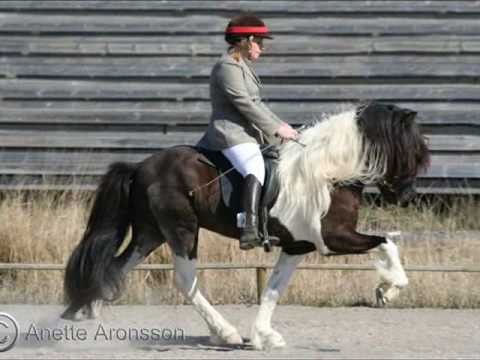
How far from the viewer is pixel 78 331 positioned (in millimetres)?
8594

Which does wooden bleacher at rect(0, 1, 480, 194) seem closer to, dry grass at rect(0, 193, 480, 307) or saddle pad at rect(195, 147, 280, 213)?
dry grass at rect(0, 193, 480, 307)

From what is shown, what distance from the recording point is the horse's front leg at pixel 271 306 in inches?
310

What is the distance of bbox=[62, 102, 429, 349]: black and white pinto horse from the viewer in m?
7.81

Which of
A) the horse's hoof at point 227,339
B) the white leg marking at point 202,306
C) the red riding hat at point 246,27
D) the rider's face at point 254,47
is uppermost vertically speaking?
the red riding hat at point 246,27

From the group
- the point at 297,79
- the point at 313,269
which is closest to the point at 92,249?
the point at 313,269

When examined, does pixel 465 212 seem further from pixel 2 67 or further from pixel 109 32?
pixel 2 67

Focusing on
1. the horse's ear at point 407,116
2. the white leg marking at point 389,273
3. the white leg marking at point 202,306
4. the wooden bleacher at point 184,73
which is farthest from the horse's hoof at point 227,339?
the wooden bleacher at point 184,73

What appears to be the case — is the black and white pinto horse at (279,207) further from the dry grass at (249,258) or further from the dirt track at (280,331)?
the dry grass at (249,258)

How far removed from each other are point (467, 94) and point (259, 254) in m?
2.97

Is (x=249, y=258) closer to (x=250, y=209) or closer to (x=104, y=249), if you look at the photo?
(x=104, y=249)

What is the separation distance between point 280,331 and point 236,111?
1633 millimetres

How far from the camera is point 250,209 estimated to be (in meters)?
7.77

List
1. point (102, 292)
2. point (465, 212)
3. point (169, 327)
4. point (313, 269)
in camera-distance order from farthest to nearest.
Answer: point (465, 212), point (313, 269), point (169, 327), point (102, 292)

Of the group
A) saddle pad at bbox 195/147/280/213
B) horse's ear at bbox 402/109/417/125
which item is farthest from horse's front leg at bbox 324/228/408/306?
horse's ear at bbox 402/109/417/125
